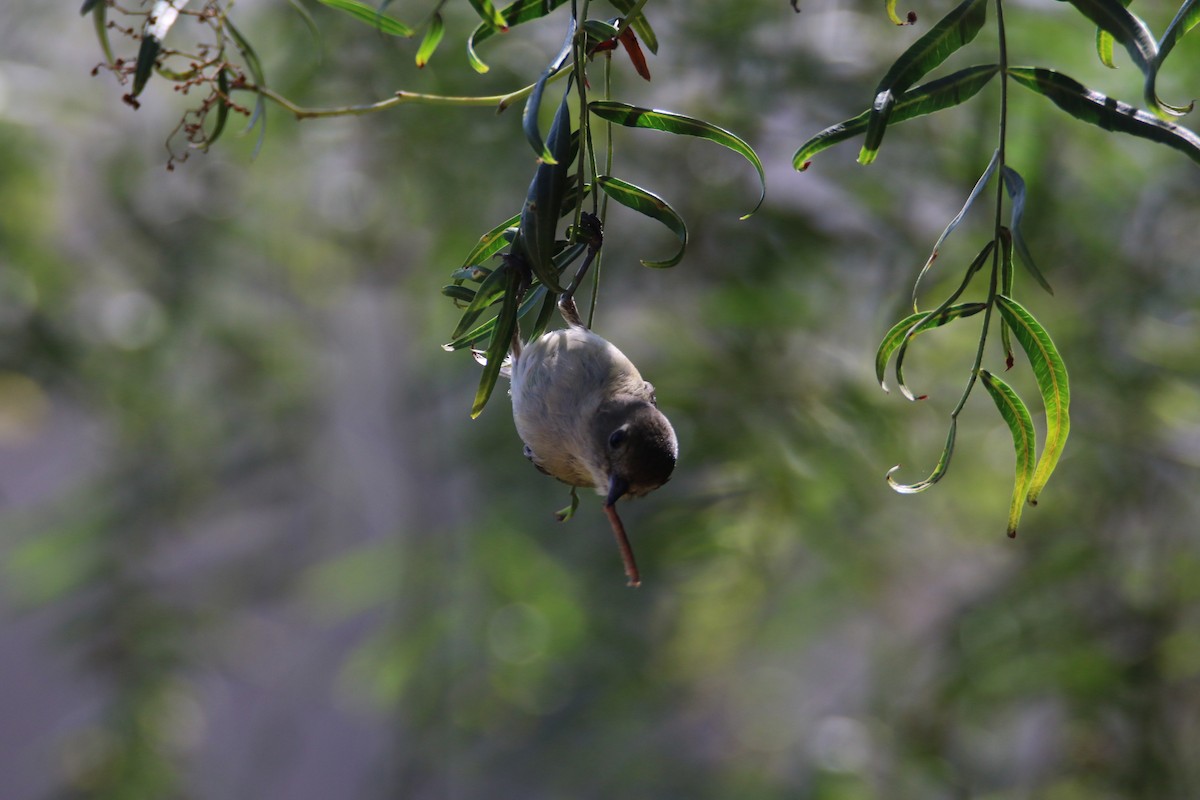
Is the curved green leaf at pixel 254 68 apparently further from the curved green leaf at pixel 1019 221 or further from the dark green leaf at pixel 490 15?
the curved green leaf at pixel 1019 221

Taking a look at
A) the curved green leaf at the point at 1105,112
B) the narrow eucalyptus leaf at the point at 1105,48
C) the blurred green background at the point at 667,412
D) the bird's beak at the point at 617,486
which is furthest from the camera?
the blurred green background at the point at 667,412

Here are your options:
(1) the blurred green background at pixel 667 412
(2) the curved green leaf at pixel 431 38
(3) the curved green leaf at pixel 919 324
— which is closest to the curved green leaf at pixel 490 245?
(2) the curved green leaf at pixel 431 38

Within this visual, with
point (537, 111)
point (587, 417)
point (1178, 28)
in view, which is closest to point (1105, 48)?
point (1178, 28)

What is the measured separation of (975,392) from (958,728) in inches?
26.4

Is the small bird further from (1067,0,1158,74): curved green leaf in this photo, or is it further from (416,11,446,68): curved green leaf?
(1067,0,1158,74): curved green leaf

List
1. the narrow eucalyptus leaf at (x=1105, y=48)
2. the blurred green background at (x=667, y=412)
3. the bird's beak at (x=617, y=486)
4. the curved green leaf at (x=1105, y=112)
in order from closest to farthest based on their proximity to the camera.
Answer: the curved green leaf at (x=1105, y=112)
the narrow eucalyptus leaf at (x=1105, y=48)
the bird's beak at (x=617, y=486)
the blurred green background at (x=667, y=412)

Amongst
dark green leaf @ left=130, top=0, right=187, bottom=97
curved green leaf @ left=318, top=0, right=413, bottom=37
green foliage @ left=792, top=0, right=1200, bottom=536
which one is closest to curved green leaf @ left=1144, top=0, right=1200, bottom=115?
green foliage @ left=792, top=0, right=1200, bottom=536

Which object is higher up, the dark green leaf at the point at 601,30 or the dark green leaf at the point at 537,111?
the dark green leaf at the point at 601,30

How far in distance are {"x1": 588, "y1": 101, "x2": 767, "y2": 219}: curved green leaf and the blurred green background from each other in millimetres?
1172

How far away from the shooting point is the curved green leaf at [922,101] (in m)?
0.57

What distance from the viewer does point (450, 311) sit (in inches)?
100

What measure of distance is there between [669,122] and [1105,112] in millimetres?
209

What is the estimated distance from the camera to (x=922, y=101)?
0.58 m

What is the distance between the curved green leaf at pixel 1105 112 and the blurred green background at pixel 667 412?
114 cm
